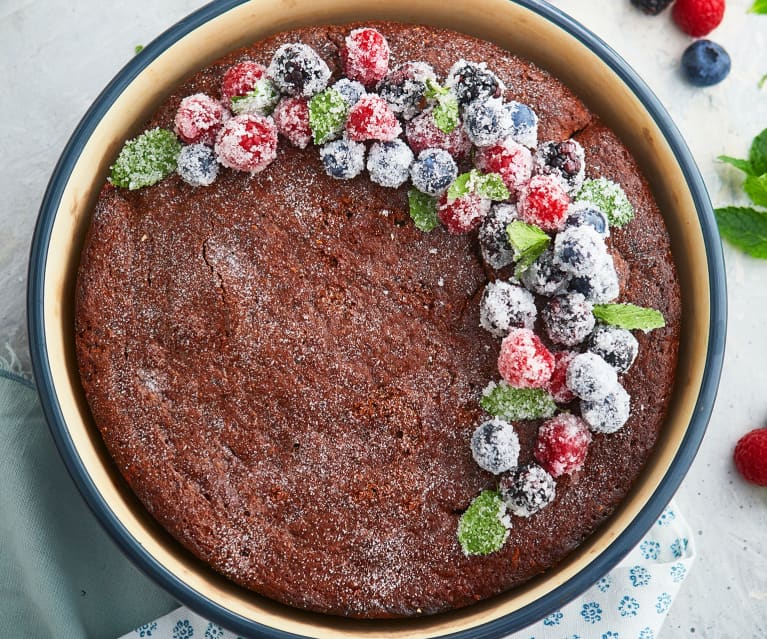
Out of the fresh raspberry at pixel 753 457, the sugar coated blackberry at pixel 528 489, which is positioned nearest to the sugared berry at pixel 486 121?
the sugar coated blackberry at pixel 528 489

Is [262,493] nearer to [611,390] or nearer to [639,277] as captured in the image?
[611,390]

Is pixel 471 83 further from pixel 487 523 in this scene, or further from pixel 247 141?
pixel 487 523

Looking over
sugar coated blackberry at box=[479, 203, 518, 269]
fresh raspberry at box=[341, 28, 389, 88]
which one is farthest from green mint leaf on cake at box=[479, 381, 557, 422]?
fresh raspberry at box=[341, 28, 389, 88]

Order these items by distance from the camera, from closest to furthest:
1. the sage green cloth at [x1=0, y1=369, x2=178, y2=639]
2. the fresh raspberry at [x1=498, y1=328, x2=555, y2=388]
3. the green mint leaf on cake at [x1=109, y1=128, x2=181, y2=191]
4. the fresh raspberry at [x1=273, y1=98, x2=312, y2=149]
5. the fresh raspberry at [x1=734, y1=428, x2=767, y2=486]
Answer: the fresh raspberry at [x1=498, y1=328, x2=555, y2=388], the fresh raspberry at [x1=273, y1=98, x2=312, y2=149], the green mint leaf on cake at [x1=109, y1=128, x2=181, y2=191], the sage green cloth at [x1=0, y1=369, x2=178, y2=639], the fresh raspberry at [x1=734, y1=428, x2=767, y2=486]

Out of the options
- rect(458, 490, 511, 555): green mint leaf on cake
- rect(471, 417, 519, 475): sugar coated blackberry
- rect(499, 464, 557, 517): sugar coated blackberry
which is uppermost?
rect(471, 417, 519, 475): sugar coated blackberry

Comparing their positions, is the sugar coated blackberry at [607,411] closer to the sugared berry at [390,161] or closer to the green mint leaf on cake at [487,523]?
the green mint leaf on cake at [487,523]

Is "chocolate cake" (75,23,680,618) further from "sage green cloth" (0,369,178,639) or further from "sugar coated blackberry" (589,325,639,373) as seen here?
"sage green cloth" (0,369,178,639)
